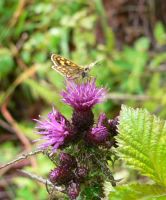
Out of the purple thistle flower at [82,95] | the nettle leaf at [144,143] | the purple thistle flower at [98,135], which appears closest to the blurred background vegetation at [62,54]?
the purple thistle flower at [82,95]

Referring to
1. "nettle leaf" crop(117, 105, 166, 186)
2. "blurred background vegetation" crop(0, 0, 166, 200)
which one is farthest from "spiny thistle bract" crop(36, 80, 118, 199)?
"blurred background vegetation" crop(0, 0, 166, 200)

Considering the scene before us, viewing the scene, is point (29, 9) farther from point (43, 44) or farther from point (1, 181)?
point (1, 181)

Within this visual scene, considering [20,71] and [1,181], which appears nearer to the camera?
[1,181]

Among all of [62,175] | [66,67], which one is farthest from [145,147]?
[66,67]

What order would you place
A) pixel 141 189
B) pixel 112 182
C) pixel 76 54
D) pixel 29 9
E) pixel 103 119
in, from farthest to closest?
pixel 29 9, pixel 76 54, pixel 103 119, pixel 112 182, pixel 141 189

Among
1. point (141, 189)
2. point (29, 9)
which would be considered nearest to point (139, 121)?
point (141, 189)

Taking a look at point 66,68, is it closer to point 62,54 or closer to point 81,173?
point 81,173

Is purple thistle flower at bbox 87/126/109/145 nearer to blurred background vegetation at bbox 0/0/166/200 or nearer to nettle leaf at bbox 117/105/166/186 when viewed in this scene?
nettle leaf at bbox 117/105/166/186

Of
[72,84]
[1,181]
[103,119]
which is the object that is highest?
[72,84]

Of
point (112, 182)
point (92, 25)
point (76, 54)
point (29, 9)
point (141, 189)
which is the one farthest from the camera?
point (29, 9)
